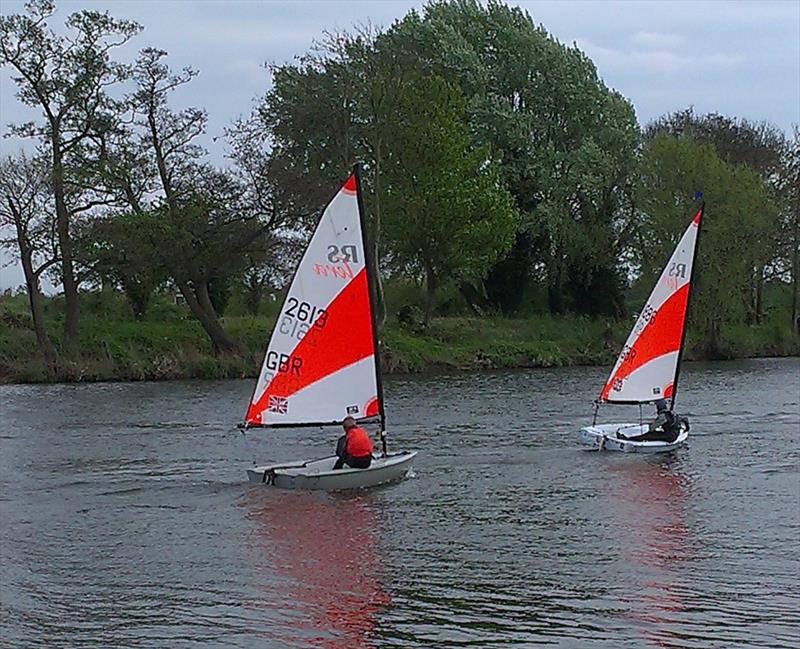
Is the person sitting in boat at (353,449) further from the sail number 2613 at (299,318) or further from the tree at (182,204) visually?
the tree at (182,204)

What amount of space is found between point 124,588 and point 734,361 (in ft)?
145

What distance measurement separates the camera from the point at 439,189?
1976 inches

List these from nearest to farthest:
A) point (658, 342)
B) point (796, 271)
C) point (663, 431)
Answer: point (663, 431)
point (658, 342)
point (796, 271)

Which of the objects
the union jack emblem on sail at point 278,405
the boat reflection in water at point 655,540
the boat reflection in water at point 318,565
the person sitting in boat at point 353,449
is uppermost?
the union jack emblem on sail at point 278,405

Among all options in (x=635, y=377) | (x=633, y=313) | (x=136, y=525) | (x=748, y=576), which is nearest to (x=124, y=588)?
(x=136, y=525)

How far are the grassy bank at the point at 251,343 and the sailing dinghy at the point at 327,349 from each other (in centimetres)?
2439

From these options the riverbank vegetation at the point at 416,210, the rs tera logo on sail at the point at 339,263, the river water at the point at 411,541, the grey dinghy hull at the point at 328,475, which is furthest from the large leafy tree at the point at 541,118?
the grey dinghy hull at the point at 328,475

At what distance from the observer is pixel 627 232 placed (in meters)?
56.5

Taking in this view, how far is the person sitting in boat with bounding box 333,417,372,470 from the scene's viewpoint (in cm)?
1994

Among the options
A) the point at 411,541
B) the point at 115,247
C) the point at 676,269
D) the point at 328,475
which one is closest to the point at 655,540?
the point at 411,541

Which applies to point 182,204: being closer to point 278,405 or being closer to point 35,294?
point 35,294

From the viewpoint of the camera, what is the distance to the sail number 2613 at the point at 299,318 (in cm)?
2056

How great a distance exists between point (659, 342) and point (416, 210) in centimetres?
2376

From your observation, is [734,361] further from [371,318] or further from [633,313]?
[371,318]
